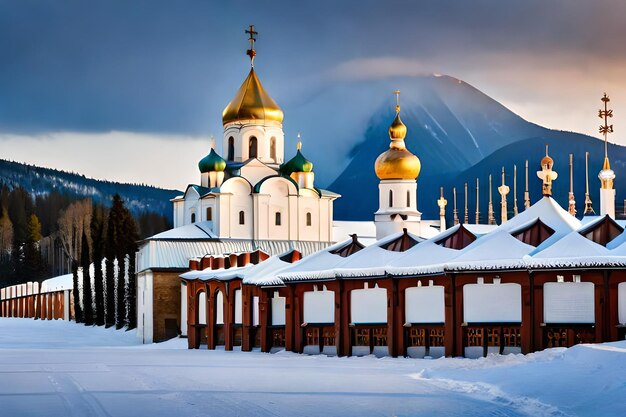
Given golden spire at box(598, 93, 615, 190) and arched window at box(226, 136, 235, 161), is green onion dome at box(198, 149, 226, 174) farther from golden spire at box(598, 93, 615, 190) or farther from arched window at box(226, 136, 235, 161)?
golden spire at box(598, 93, 615, 190)

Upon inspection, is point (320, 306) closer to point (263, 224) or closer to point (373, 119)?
point (263, 224)

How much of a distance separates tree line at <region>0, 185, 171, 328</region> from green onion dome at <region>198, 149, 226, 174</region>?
609cm

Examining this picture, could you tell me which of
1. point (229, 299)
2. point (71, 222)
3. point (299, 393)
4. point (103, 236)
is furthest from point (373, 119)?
point (299, 393)

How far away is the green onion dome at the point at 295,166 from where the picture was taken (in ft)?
266

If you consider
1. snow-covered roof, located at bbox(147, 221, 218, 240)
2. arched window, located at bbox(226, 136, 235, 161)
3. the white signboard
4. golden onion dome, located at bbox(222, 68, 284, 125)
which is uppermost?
golden onion dome, located at bbox(222, 68, 284, 125)

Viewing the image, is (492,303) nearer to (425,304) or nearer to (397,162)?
(425,304)

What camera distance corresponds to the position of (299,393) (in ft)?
76.6

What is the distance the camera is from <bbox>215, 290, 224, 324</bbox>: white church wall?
183 ft

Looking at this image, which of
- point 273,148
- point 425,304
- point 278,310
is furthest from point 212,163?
point 425,304

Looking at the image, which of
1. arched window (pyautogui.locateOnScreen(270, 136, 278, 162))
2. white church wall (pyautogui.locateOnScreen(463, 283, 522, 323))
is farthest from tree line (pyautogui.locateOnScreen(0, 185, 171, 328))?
white church wall (pyautogui.locateOnScreen(463, 283, 522, 323))

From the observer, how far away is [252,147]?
81.2 m

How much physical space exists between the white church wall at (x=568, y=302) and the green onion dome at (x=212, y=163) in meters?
45.8

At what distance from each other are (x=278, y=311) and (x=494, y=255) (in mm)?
13582

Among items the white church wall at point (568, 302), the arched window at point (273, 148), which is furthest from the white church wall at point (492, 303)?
the arched window at point (273, 148)
